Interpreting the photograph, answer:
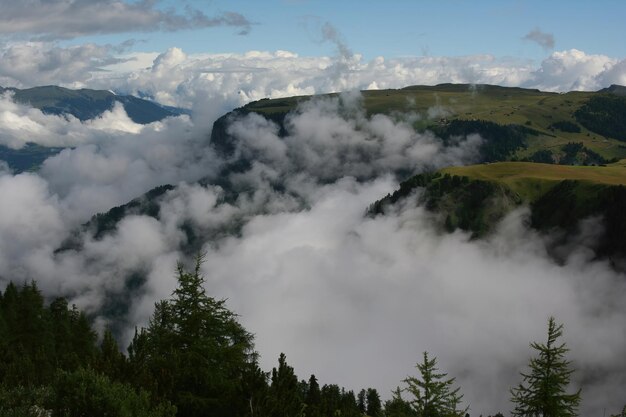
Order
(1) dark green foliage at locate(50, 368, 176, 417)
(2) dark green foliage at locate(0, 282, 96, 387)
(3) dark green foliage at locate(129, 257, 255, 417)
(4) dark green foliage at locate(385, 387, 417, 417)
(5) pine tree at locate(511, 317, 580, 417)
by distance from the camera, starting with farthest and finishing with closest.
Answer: (2) dark green foliage at locate(0, 282, 96, 387) < (4) dark green foliage at locate(385, 387, 417, 417) < (5) pine tree at locate(511, 317, 580, 417) < (3) dark green foliage at locate(129, 257, 255, 417) < (1) dark green foliage at locate(50, 368, 176, 417)

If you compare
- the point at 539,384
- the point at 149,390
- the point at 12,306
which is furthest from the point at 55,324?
the point at 539,384

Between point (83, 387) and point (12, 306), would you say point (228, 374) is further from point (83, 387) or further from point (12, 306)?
point (12, 306)

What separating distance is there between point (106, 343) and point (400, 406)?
2344cm

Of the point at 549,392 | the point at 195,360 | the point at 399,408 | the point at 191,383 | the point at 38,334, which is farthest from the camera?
the point at 38,334

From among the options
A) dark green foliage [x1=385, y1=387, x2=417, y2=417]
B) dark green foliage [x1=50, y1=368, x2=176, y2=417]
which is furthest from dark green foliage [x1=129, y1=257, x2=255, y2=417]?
dark green foliage [x1=385, y1=387, x2=417, y2=417]

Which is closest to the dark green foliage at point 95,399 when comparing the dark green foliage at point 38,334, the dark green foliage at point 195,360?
the dark green foliage at point 195,360

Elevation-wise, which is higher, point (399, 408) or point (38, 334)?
point (38, 334)

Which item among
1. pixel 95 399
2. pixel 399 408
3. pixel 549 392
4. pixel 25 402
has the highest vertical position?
pixel 549 392

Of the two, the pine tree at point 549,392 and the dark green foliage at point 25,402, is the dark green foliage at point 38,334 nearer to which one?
the dark green foliage at point 25,402

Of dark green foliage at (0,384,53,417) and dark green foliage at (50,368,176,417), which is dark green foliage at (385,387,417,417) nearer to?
dark green foliage at (50,368,176,417)

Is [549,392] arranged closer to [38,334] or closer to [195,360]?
[195,360]

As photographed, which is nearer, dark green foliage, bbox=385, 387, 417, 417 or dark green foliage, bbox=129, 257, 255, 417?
dark green foliage, bbox=129, 257, 255, 417

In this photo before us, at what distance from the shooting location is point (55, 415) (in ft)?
97.9

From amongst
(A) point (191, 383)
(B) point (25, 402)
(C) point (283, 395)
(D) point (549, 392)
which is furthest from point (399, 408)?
(B) point (25, 402)
